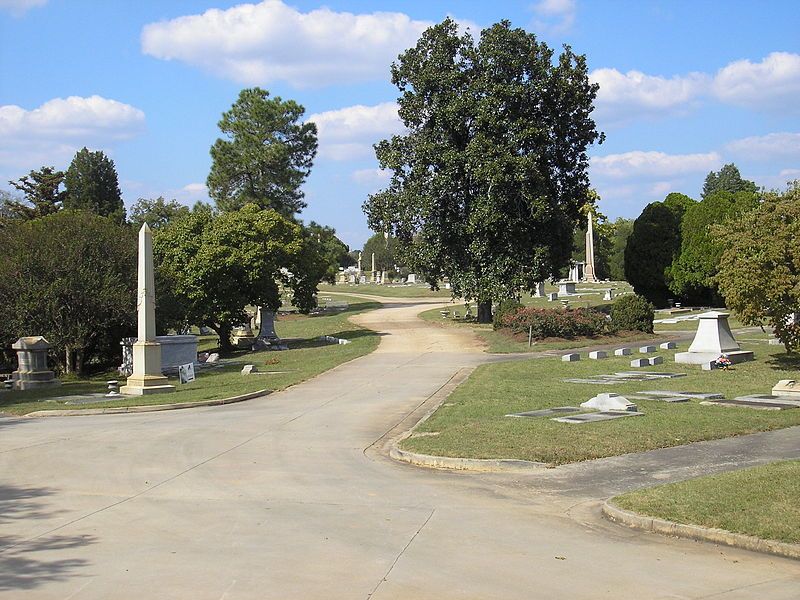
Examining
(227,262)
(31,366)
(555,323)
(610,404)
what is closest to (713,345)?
(555,323)

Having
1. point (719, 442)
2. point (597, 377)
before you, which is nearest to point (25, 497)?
point (719, 442)

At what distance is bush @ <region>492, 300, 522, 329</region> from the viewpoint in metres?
37.3

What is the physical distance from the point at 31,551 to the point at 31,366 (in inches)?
889

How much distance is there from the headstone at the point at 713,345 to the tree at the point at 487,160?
1371 centimetres

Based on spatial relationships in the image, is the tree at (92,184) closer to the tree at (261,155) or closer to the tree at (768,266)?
the tree at (261,155)

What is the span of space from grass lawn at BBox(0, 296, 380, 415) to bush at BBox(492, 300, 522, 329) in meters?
5.67

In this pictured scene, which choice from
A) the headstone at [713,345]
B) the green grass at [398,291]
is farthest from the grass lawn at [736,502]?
the green grass at [398,291]

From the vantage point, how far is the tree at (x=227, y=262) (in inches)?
1474

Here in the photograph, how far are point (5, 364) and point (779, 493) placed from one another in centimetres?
3410

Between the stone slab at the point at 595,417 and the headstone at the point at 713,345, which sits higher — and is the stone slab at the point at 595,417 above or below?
below

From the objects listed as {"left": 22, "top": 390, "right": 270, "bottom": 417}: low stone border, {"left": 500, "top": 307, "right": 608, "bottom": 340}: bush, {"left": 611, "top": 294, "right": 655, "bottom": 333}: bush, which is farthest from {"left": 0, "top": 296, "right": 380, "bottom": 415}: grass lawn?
{"left": 611, "top": 294, "right": 655, "bottom": 333}: bush

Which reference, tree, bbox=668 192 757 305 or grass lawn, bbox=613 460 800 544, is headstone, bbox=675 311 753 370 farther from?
tree, bbox=668 192 757 305

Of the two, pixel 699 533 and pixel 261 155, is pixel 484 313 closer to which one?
pixel 261 155

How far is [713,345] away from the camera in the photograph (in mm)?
25797
